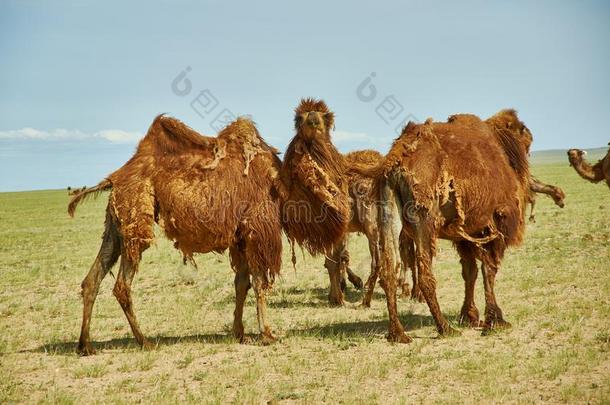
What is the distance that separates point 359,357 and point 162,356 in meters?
2.66

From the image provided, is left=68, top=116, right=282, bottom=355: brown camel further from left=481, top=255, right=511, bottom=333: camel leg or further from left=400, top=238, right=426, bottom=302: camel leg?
left=400, top=238, right=426, bottom=302: camel leg

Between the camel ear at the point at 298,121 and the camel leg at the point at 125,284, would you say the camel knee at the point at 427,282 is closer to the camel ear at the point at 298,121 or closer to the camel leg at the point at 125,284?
the camel ear at the point at 298,121

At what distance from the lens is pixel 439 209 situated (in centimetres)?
873

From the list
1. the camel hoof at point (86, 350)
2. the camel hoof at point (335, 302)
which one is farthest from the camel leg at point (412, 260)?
the camel hoof at point (86, 350)

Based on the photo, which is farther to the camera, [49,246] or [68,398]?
[49,246]

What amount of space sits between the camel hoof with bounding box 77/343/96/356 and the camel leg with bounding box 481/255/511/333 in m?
5.51

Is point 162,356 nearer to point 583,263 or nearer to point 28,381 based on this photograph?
point 28,381

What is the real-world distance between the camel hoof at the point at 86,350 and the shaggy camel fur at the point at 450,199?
4143mm

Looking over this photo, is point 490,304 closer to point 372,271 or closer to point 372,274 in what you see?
point 372,274

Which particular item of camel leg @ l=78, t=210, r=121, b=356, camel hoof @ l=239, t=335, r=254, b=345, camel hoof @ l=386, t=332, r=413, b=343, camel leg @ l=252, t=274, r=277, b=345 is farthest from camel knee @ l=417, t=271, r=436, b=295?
camel leg @ l=78, t=210, r=121, b=356

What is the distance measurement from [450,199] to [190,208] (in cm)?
361

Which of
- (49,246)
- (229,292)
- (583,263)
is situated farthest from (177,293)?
(49,246)

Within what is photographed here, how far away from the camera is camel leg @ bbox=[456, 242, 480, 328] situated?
9.51 metres

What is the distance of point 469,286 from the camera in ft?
31.5
